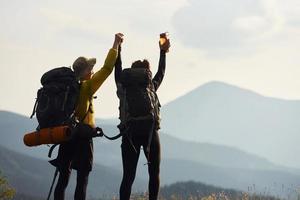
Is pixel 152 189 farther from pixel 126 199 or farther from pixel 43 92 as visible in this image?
pixel 43 92

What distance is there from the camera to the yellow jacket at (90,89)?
258 inches

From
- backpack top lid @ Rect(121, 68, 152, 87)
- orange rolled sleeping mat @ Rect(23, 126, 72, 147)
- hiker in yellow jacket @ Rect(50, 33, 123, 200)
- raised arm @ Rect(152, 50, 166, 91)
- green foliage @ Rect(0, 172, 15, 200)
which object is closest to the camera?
orange rolled sleeping mat @ Rect(23, 126, 72, 147)

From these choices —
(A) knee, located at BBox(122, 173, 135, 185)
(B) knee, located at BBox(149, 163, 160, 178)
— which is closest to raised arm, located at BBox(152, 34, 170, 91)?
(B) knee, located at BBox(149, 163, 160, 178)

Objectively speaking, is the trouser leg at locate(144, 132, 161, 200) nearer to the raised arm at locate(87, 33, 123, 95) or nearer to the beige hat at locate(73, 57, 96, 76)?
the raised arm at locate(87, 33, 123, 95)

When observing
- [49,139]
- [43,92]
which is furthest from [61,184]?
[43,92]

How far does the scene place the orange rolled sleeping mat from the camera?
20.9 feet

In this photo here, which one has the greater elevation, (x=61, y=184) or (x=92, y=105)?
(x=92, y=105)

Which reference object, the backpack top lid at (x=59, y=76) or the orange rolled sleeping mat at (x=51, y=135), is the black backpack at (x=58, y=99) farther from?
the orange rolled sleeping mat at (x=51, y=135)

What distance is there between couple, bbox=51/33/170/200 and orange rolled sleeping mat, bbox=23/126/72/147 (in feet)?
1.14

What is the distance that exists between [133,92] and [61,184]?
57.6 inches

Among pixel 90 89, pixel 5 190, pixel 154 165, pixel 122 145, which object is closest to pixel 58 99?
pixel 90 89

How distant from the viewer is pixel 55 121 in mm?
6566

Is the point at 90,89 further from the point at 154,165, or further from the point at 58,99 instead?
the point at 154,165

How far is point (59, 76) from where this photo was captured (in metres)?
6.59
